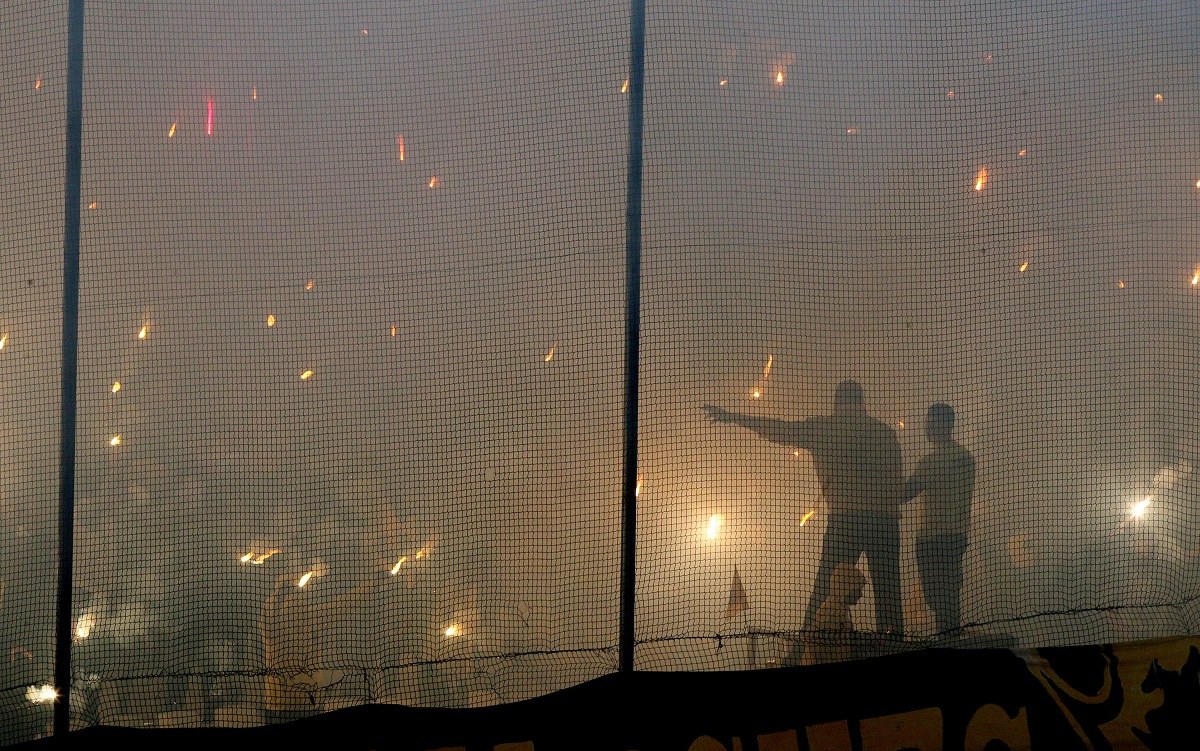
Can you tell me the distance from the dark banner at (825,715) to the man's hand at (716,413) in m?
0.65

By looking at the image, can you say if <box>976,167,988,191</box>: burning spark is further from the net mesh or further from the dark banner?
the dark banner

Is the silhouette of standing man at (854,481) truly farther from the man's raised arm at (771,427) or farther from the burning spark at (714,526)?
the burning spark at (714,526)

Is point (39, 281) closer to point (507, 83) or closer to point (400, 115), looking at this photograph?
point (400, 115)

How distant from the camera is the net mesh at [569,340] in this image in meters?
2.64

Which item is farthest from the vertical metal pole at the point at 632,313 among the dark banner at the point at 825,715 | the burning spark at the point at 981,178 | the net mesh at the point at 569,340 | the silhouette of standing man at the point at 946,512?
the burning spark at the point at 981,178

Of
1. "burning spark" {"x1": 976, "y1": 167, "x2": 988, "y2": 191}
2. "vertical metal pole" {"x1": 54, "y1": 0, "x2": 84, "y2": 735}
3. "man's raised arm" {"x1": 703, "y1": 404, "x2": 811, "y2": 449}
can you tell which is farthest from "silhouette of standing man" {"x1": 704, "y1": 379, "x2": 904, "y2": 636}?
"vertical metal pole" {"x1": 54, "y1": 0, "x2": 84, "y2": 735}

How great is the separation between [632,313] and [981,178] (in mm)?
1013

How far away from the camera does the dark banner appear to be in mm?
2498

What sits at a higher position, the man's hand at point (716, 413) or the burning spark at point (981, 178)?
the burning spark at point (981, 178)

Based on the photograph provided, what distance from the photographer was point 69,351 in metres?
2.62

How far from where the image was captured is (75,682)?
259cm

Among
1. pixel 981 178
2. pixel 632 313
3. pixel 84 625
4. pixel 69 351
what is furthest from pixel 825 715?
pixel 69 351

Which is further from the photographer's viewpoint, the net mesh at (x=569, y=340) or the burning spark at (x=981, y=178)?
the burning spark at (x=981, y=178)

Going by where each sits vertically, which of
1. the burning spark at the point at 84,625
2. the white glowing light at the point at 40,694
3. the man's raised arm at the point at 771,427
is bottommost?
the white glowing light at the point at 40,694
